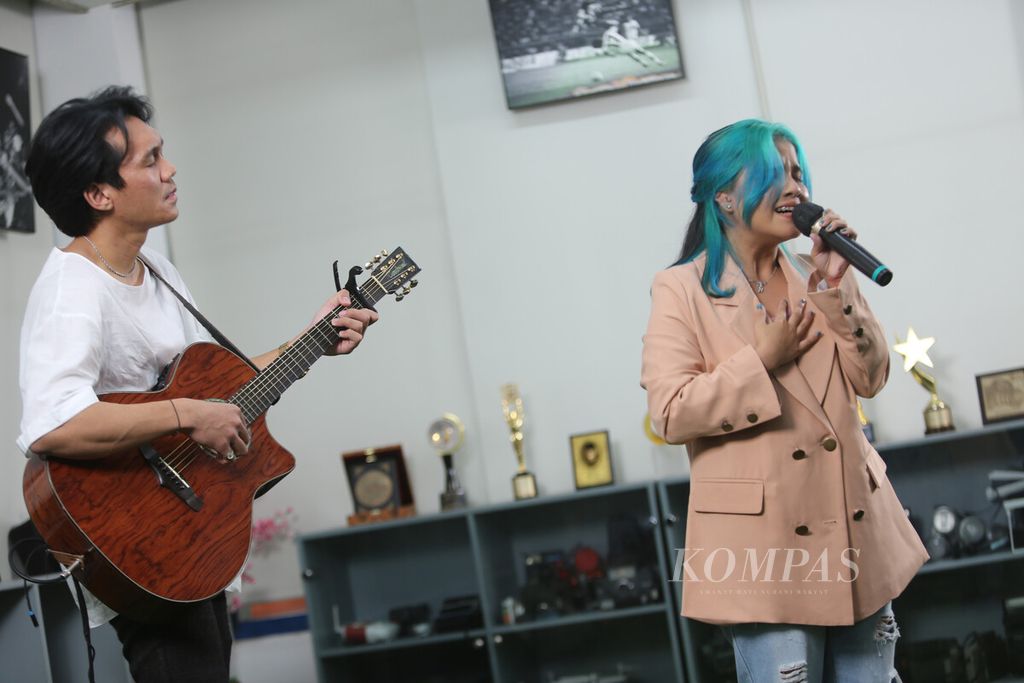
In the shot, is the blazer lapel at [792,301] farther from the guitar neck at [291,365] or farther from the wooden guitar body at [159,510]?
the wooden guitar body at [159,510]

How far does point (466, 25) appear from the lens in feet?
15.0

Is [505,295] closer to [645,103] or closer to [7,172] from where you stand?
[645,103]

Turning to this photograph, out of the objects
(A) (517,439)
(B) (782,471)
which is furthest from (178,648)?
(A) (517,439)

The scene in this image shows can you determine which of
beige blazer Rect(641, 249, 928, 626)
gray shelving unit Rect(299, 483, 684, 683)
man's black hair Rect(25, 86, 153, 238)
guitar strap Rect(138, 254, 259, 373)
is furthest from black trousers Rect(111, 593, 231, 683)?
gray shelving unit Rect(299, 483, 684, 683)

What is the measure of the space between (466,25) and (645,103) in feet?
2.68

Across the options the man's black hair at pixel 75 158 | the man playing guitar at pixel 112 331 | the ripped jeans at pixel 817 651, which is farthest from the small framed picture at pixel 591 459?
the man's black hair at pixel 75 158

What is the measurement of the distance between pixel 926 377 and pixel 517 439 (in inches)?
59.7

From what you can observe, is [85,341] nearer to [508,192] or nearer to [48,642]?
[48,642]

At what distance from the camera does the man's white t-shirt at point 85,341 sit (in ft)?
6.35

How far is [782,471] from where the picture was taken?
185cm

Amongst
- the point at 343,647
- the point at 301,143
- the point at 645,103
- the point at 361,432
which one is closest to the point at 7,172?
the point at 301,143

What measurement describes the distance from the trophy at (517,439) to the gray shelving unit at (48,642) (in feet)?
5.12

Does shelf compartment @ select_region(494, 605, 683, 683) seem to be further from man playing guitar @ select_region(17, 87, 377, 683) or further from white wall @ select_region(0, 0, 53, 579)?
man playing guitar @ select_region(17, 87, 377, 683)

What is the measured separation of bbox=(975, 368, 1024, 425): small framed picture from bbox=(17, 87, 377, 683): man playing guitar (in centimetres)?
281
